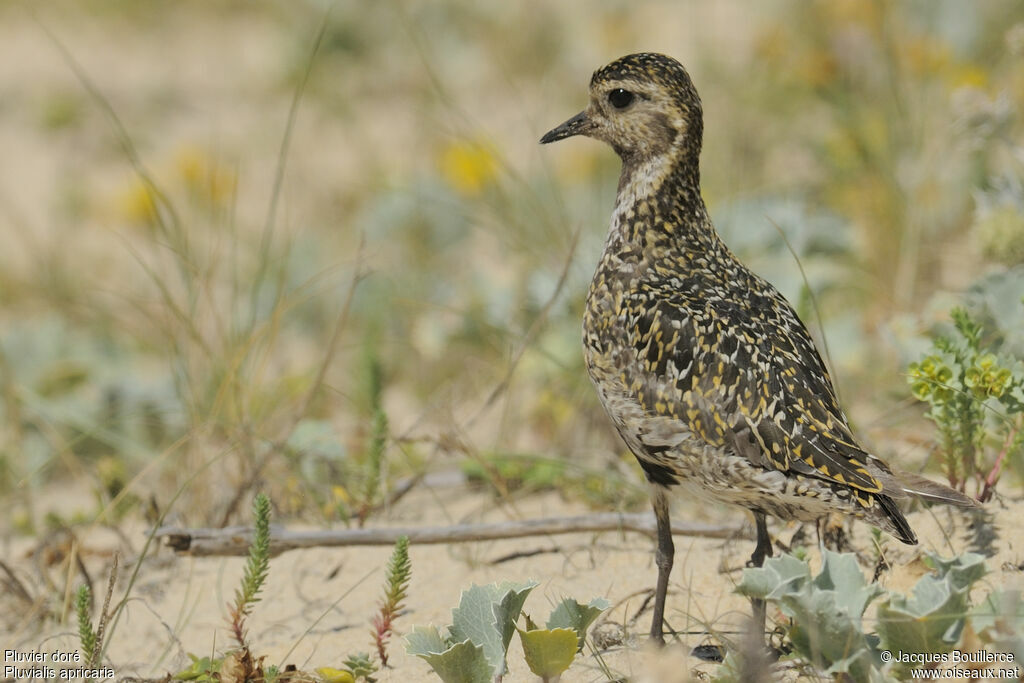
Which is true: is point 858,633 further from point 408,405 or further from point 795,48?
point 795,48

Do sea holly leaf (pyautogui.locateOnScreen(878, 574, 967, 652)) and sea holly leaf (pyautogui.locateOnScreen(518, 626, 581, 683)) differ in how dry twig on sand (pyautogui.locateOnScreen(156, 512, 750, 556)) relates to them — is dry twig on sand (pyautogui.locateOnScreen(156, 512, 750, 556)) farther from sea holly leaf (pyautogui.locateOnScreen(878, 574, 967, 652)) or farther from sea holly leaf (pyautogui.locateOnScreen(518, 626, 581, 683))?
sea holly leaf (pyautogui.locateOnScreen(878, 574, 967, 652))

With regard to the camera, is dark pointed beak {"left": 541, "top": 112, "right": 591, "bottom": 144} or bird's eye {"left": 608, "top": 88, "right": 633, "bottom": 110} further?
dark pointed beak {"left": 541, "top": 112, "right": 591, "bottom": 144}

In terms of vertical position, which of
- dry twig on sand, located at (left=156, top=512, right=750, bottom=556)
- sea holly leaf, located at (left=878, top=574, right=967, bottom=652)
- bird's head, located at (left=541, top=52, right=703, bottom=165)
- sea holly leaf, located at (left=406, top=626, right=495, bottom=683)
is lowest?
sea holly leaf, located at (left=406, top=626, right=495, bottom=683)

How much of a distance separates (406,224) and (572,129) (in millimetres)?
3528

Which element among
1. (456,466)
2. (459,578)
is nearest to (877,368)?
(456,466)

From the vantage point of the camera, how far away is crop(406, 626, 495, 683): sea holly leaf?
3.03m

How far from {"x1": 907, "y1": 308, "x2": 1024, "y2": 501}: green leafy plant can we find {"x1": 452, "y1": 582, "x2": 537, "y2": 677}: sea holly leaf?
1295 mm

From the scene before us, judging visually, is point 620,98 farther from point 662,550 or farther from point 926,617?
point 926,617

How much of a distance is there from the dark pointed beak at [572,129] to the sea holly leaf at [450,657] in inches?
70.1

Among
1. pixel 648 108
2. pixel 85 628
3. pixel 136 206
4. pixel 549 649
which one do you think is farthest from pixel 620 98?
pixel 136 206

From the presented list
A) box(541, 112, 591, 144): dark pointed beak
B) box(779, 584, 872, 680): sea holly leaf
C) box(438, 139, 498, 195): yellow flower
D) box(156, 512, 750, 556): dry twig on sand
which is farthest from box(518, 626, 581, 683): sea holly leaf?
box(438, 139, 498, 195): yellow flower

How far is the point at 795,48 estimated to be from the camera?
8047 mm

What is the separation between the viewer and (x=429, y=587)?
4039 mm

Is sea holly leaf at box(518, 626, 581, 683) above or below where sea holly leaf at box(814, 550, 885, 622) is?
below
